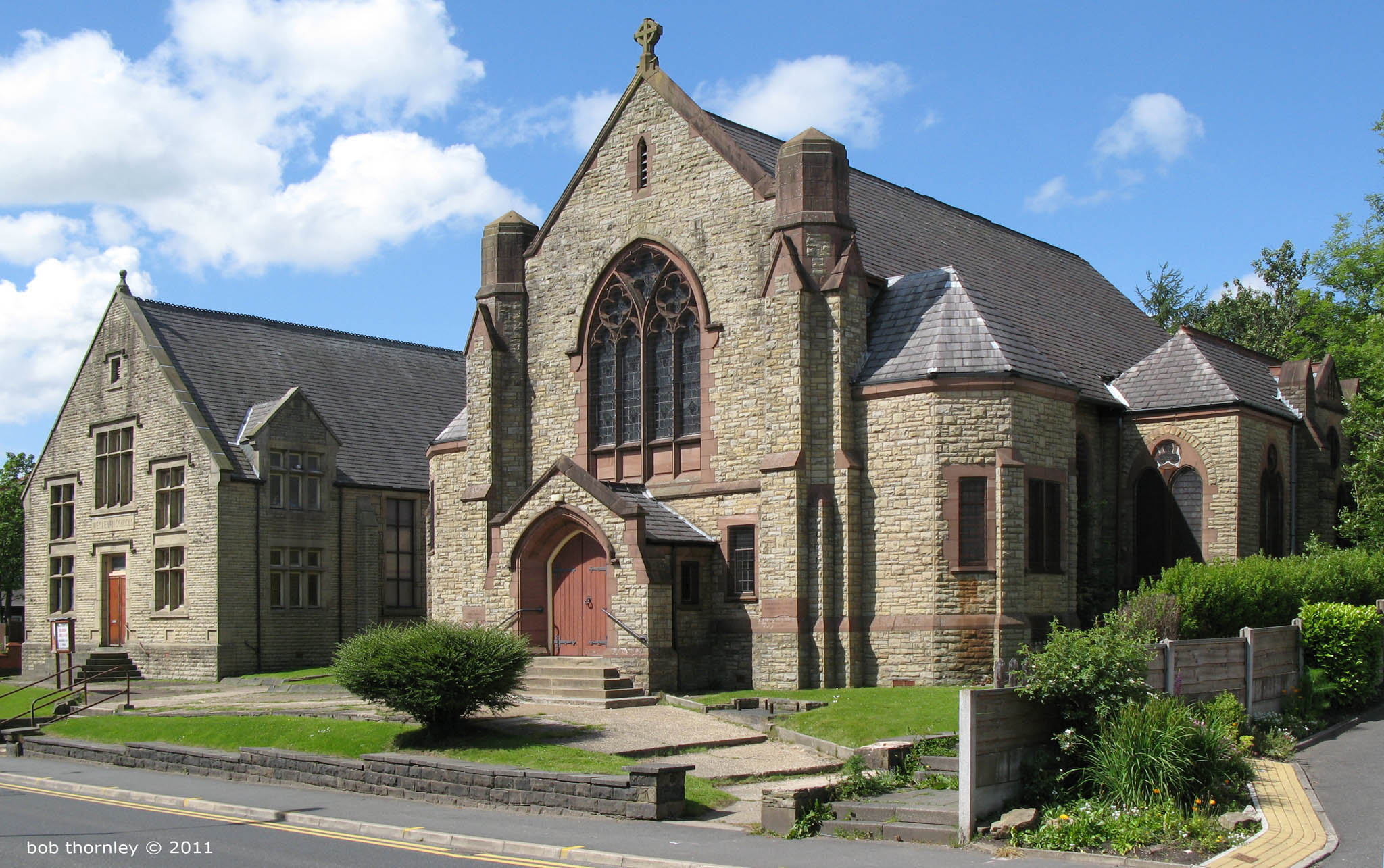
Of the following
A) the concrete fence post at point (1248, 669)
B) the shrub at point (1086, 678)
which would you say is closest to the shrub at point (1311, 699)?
the concrete fence post at point (1248, 669)

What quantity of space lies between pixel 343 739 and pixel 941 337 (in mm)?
13615

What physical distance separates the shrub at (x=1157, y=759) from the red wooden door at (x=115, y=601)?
3291 centimetres

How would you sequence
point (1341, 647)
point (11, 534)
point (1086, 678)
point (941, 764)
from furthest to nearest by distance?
point (11, 534)
point (1341, 647)
point (941, 764)
point (1086, 678)

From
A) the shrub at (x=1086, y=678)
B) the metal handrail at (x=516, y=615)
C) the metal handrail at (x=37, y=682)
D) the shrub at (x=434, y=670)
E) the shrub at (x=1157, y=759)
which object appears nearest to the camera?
the shrub at (x=1157, y=759)

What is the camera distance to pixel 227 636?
36.9m

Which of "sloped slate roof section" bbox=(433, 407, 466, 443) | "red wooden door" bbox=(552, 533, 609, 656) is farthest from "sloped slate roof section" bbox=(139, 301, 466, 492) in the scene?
"red wooden door" bbox=(552, 533, 609, 656)

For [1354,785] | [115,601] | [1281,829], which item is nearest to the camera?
[1281,829]

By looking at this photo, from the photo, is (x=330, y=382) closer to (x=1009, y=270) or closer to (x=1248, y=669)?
(x=1009, y=270)

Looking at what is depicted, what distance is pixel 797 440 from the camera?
26.9 meters

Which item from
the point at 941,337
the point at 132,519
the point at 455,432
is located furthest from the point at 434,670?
the point at 132,519

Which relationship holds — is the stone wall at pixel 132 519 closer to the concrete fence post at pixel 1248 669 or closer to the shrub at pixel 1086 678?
the concrete fence post at pixel 1248 669

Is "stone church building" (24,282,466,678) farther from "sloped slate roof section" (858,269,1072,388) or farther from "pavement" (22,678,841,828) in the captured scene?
"sloped slate roof section" (858,269,1072,388)

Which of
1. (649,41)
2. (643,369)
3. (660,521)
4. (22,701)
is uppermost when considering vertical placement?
(649,41)

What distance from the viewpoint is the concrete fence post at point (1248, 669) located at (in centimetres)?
1919
